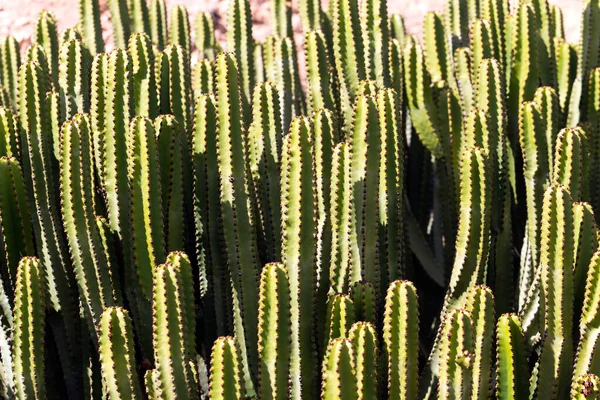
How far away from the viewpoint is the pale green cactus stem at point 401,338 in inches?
122

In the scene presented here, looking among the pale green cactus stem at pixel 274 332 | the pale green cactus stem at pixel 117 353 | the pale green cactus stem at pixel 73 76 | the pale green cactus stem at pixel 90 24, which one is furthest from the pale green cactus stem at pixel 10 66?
the pale green cactus stem at pixel 274 332

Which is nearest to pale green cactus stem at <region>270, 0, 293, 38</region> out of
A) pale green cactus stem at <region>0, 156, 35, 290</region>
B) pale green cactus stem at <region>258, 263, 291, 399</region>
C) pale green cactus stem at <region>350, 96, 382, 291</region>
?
pale green cactus stem at <region>350, 96, 382, 291</region>

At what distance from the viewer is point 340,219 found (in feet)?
11.2

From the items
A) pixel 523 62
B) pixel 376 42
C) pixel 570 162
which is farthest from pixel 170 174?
pixel 523 62

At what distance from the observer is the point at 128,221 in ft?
11.9

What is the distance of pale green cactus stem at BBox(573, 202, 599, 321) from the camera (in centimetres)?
339

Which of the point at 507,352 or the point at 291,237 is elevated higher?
the point at 291,237

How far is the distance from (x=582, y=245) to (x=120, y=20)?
11.4 ft

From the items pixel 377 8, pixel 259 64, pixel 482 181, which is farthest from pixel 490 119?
pixel 259 64

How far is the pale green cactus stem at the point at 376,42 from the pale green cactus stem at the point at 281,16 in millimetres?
1278

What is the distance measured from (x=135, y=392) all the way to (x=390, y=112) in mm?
1551

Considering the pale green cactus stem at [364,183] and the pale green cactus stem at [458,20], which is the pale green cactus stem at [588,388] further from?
the pale green cactus stem at [458,20]

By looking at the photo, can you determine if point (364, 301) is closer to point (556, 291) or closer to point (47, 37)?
point (556, 291)

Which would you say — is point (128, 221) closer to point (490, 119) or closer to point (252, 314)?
point (252, 314)
